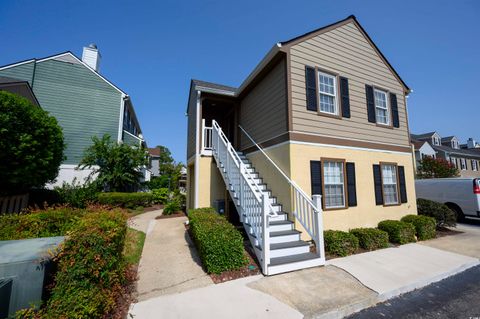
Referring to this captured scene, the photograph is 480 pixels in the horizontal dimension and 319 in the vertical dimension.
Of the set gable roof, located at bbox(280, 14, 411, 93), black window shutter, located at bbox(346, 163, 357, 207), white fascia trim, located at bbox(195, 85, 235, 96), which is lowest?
black window shutter, located at bbox(346, 163, 357, 207)

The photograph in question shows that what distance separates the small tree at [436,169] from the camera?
20219mm

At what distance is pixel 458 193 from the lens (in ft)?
35.3

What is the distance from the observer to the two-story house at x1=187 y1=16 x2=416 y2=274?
222 inches

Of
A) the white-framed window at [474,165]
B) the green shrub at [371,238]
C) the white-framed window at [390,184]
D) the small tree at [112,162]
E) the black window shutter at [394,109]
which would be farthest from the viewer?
the white-framed window at [474,165]

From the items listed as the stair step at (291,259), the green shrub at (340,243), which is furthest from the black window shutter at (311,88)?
the stair step at (291,259)

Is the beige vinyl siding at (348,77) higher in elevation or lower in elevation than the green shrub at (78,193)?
higher

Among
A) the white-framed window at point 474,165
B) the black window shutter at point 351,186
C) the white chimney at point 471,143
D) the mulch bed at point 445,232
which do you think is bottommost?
the mulch bed at point 445,232

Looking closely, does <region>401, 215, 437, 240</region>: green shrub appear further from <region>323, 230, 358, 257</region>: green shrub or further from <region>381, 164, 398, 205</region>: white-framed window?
<region>323, 230, 358, 257</region>: green shrub

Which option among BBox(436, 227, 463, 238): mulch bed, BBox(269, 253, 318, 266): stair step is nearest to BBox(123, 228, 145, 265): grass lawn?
BBox(269, 253, 318, 266): stair step

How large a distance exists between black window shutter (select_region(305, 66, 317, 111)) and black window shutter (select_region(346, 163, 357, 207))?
2437mm

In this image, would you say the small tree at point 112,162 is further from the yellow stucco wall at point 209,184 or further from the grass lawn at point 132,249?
the grass lawn at point 132,249

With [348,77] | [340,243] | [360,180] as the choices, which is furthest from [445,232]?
[348,77]

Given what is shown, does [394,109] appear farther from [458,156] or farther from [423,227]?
[458,156]

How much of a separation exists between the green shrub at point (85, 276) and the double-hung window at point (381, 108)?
9833 millimetres
